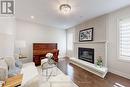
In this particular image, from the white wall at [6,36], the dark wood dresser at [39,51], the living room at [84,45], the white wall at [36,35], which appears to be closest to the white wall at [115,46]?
the living room at [84,45]

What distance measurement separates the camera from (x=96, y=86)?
3.32 metres

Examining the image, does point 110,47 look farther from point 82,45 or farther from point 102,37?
point 82,45

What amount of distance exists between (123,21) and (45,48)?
5.22 meters

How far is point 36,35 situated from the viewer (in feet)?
27.0

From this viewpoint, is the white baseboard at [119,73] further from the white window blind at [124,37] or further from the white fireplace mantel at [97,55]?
the white window blind at [124,37]

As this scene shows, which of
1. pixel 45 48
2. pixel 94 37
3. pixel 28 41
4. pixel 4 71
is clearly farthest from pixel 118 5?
pixel 28 41

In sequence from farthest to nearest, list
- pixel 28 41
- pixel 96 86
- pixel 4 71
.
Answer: pixel 28 41 → pixel 96 86 → pixel 4 71

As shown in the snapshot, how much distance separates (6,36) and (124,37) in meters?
5.09

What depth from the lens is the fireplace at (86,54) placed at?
19.7ft

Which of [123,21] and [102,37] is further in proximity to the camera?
[102,37]

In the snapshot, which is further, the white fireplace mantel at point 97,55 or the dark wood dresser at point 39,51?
the dark wood dresser at point 39,51

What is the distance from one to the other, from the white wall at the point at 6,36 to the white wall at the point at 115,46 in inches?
183

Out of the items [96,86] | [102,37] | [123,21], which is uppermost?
[123,21]

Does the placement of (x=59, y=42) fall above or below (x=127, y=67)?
above
